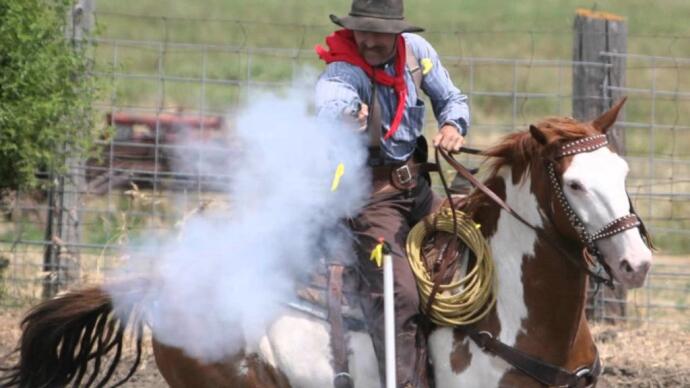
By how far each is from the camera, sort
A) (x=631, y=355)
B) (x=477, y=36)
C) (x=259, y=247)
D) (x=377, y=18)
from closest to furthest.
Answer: (x=377, y=18)
(x=259, y=247)
(x=631, y=355)
(x=477, y=36)

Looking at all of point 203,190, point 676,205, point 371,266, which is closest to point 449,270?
point 371,266

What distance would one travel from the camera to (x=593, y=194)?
16.9 feet

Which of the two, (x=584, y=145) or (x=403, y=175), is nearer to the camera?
(x=584, y=145)

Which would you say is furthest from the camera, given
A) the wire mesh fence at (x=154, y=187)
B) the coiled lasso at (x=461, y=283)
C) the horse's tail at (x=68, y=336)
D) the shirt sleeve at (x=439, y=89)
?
the wire mesh fence at (x=154, y=187)

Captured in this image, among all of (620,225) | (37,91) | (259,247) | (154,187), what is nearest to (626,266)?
(620,225)

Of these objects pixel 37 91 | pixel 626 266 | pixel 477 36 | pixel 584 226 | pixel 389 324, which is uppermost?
pixel 477 36

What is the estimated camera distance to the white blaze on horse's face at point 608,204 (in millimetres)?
5035

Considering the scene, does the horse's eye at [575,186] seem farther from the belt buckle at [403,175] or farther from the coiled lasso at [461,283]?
the belt buckle at [403,175]

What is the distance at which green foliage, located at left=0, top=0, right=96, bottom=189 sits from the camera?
889 centimetres

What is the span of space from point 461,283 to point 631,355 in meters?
3.47

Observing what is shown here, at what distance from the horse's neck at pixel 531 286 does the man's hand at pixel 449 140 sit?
20 cm

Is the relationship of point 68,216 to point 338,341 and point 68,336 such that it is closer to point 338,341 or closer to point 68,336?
point 68,336

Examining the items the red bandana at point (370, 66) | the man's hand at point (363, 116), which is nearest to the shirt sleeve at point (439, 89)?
the red bandana at point (370, 66)

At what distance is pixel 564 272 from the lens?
545 centimetres
